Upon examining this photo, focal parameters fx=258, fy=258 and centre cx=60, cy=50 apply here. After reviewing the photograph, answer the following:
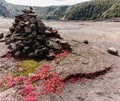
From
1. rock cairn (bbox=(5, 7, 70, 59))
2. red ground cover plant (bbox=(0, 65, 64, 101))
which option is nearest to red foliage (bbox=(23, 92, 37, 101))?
red ground cover plant (bbox=(0, 65, 64, 101))

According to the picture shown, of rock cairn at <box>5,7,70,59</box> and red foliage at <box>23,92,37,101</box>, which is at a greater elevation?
rock cairn at <box>5,7,70,59</box>

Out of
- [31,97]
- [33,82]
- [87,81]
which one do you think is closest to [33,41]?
[33,82]

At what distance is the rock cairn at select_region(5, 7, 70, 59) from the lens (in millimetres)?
44656

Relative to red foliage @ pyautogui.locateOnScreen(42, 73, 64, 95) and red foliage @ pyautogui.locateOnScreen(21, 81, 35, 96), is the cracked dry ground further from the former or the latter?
red foliage @ pyautogui.locateOnScreen(21, 81, 35, 96)

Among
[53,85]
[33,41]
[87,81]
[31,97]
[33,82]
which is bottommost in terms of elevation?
[87,81]

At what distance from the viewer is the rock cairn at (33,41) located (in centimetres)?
4466

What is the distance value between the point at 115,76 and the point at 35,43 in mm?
15108

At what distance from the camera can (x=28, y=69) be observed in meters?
39.8

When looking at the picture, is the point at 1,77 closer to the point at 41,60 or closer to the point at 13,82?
the point at 13,82

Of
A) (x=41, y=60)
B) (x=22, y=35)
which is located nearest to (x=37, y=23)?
(x=22, y=35)

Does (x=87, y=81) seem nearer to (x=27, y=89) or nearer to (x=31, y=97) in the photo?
(x=27, y=89)

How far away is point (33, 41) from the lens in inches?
1826

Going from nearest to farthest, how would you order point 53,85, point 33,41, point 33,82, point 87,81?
point 53,85 < point 33,82 < point 87,81 < point 33,41

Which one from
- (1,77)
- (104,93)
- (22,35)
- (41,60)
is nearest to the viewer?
(104,93)
